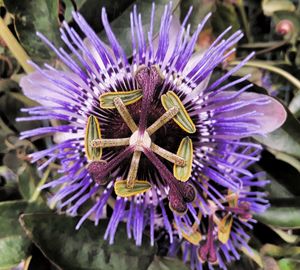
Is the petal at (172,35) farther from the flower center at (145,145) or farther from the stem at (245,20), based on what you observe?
the stem at (245,20)

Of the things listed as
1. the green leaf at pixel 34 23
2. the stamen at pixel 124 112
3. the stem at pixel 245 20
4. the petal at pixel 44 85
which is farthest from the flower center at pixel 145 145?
the stem at pixel 245 20

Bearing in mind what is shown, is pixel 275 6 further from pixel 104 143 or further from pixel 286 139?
pixel 104 143

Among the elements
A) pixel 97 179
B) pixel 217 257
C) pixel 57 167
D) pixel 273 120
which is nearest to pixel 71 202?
pixel 57 167

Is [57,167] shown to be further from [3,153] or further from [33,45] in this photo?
[33,45]

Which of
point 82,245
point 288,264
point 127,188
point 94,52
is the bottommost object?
point 288,264

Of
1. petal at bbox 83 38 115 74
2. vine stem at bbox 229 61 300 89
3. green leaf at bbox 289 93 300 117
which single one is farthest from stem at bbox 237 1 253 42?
petal at bbox 83 38 115 74

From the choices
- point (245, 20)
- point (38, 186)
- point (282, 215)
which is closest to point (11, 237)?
point (38, 186)
